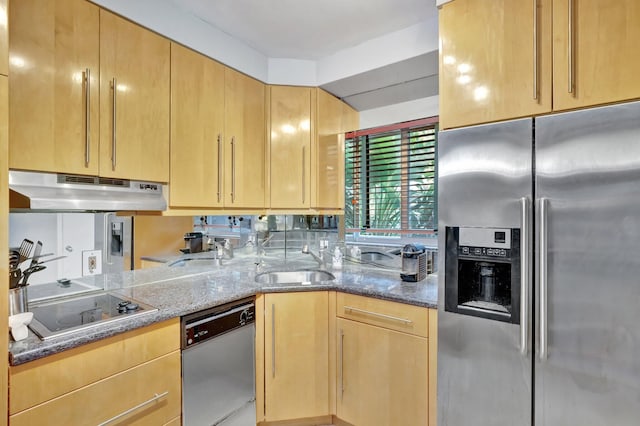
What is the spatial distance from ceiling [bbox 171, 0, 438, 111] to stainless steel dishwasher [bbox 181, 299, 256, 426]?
1634 mm

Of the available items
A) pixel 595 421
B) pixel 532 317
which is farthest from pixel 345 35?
pixel 595 421

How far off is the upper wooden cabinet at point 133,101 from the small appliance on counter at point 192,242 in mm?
580

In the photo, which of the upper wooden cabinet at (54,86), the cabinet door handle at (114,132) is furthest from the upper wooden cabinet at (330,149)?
the upper wooden cabinet at (54,86)

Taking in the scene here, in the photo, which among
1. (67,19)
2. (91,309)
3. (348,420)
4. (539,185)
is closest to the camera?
(539,185)

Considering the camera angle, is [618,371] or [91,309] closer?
[618,371]

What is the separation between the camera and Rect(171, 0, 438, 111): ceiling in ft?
5.75

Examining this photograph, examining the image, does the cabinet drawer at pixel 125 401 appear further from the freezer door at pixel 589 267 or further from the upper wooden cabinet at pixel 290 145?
the freezer door at pixel 589 267

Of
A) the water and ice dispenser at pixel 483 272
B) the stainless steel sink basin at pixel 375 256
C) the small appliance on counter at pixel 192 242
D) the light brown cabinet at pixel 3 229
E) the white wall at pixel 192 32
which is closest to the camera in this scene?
the light brown cabinet at pixel 3 229

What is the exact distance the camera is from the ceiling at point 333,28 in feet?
5.75

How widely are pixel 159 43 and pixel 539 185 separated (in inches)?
77.4

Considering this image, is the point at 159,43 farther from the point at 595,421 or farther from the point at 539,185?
the point at 595,421

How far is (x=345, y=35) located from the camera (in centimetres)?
203

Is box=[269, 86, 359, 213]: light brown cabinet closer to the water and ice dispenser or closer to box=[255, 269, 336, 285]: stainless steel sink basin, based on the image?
box=[255, 269, 336, 285]: stainless steel sink basin

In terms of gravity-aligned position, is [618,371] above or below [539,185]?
below
